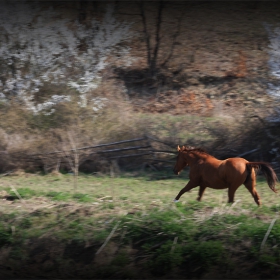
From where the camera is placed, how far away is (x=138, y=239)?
22.7 feet

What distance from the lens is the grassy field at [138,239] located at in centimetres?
646

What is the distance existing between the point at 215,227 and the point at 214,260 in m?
0.61

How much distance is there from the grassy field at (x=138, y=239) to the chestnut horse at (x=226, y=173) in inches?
11.3

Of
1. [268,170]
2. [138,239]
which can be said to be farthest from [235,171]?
[138,239]

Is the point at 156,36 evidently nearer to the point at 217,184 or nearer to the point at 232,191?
the point at 217,184

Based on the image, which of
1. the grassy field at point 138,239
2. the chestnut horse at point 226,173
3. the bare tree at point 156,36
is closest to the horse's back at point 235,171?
the chestnut horse at point 226,173

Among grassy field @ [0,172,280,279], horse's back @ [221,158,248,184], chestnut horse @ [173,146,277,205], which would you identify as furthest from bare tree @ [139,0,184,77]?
horse's back @ [221,158,248,184]

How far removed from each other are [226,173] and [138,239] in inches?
70.5

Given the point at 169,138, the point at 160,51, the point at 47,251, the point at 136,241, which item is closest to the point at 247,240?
the point at 136,241

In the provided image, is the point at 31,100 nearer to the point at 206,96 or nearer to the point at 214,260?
the point at 206,96

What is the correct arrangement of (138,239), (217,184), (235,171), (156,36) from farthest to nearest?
(156,36) → (217,184) → (235,171) → (138,239)

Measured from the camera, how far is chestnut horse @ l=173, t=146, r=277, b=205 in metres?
7.75

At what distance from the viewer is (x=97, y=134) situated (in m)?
11.9

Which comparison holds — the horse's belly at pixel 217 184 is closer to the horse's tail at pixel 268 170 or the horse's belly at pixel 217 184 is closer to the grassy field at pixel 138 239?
the grassy field at pixel 138 239
